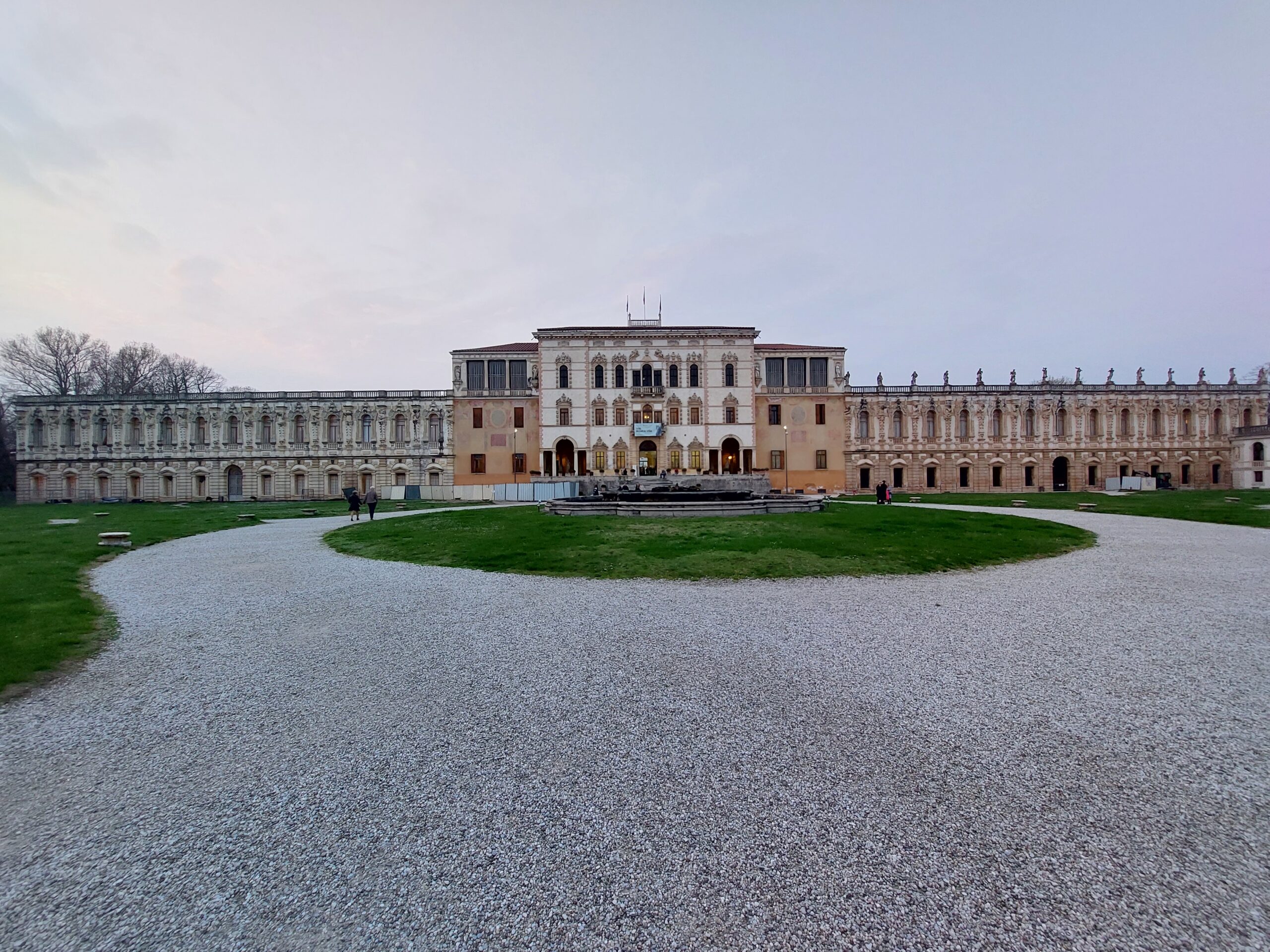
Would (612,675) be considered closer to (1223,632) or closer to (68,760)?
(68,760)

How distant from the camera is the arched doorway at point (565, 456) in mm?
54000

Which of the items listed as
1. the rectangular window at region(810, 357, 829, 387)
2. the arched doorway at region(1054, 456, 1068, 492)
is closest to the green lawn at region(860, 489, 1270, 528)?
the arched doorway at region(1054, 456, 1068, 492)

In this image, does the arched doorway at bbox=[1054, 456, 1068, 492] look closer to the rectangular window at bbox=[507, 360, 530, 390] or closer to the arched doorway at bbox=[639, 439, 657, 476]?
the arched doorway at bbox=[639, 439, 657, 476]

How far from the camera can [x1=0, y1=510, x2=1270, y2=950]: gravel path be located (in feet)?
9.75

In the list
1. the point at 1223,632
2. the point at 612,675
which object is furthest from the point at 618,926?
the point at 1223,632

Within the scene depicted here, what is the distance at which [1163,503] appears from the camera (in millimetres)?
32812

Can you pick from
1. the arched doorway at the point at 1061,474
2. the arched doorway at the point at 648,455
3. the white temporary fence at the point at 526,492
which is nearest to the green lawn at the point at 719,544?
the white temporary fence at the point at 526,492

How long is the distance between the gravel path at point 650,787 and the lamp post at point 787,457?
1750 inches

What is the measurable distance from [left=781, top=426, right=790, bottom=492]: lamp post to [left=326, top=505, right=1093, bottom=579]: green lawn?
29.2 metres

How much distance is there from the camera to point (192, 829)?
12.4 ft

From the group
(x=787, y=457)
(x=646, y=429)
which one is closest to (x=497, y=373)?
(x=646, y=429)

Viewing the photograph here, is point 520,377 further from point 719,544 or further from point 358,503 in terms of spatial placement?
point 719,544

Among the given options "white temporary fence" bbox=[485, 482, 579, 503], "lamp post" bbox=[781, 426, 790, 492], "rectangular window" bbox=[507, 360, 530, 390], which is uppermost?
"rectangular window" bbox=[507, 360, 530, 390]

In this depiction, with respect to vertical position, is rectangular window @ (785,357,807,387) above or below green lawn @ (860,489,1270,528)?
above
